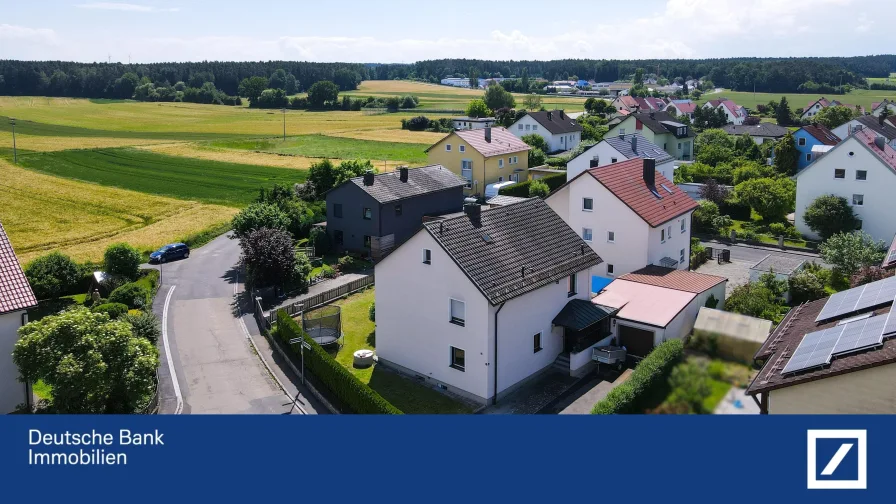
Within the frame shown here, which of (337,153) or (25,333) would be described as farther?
(337,153)

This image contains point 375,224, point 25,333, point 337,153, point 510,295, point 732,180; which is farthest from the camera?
point 337,153

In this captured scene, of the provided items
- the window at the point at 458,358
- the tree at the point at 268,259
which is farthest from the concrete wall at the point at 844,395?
the tree at the point at 268,259

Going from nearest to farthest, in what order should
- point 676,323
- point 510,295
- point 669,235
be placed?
point 510,295
point 676,323
point 669,235

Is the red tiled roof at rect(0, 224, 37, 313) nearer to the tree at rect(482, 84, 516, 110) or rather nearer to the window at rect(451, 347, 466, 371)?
the window at rect(451, 347, 466, 371)

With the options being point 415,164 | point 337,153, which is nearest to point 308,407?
point 415,164

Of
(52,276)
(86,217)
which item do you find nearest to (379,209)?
(52,276)

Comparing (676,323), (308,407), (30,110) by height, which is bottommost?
(308,407)

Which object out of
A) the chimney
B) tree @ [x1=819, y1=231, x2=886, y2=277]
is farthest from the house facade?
tree @ [x1=819, y1=231, x2=886, y2=277]

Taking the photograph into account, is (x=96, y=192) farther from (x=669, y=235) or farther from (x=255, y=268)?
(x=669, y=235)
